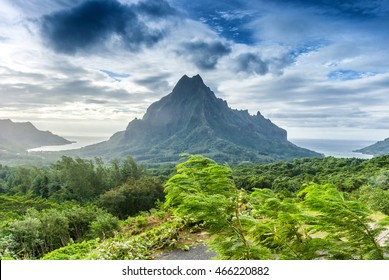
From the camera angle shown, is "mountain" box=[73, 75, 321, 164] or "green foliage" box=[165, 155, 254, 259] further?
"mountain" box=[73, 75, 321, 164]

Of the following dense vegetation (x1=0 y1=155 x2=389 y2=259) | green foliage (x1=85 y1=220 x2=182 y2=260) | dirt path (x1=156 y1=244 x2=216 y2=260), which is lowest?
dirt path (x1=156 y1=244 x2=216 y2=260)

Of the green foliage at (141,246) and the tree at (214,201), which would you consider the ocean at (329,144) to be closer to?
the green foliage at (141,246)

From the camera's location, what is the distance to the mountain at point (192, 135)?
15734 millimetres

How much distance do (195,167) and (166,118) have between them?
605 inches

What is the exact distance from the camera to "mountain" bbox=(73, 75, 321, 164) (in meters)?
15.7

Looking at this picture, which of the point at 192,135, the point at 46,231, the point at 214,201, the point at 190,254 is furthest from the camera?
the point at 192,135

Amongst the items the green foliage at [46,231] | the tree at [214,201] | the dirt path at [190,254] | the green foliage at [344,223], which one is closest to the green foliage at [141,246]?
the dirt path at [190,254]

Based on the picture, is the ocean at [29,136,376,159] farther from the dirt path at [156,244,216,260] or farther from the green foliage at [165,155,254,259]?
the green foliage at [165,155,254,259]

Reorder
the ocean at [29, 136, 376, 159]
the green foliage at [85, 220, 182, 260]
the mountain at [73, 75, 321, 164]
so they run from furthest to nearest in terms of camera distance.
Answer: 1. the mountain at [73, 75, 321, 164]
2. the ocean at [29, 136, 376, 159]
3. the green foliage at [85, 220, 182, 260]

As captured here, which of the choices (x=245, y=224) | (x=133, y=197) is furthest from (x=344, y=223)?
(x=133, y=197)

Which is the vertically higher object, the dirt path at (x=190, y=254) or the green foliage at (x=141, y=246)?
the green foliage at (x=141, y=246)

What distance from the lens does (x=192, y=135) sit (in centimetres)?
1627

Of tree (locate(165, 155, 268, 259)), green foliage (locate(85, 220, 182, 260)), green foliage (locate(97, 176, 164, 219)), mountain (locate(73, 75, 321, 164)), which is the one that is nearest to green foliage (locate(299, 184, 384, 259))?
tree (locate(165, 155, 268, 259))

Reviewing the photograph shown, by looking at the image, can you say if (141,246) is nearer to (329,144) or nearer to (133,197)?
(329,144)
